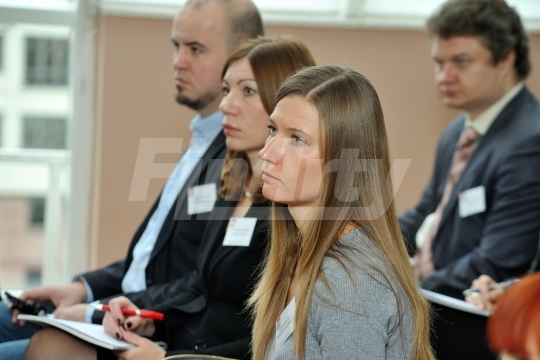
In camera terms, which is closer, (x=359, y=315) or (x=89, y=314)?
(x=359, y=315)

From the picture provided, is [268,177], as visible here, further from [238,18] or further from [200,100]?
[238,18]

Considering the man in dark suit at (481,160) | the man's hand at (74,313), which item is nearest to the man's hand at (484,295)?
the man in dark suit at (481,160)

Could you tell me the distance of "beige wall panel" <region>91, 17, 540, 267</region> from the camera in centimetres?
373

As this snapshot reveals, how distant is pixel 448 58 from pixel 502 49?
8.7 inches

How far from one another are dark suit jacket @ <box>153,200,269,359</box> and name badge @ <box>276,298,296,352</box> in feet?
1.18

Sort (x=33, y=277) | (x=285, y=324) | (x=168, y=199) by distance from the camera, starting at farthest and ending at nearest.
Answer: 1. (x=33, y=277)
2. (x=168, y=199)
3. (x=285, y=324)

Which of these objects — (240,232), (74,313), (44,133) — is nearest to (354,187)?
(240,232)

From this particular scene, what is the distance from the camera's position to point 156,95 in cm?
377

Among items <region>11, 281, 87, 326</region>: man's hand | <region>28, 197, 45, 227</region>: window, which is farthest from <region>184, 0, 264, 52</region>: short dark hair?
<region>28, 197, 45, 227</region>: window

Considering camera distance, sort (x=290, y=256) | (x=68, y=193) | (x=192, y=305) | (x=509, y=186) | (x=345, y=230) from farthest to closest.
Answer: (x=68, y=193), (x=509, y=186), (x=192, y=305), (x=290, y=256), (x=345, y=230)

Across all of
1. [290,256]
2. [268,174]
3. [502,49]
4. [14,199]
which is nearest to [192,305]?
[290,256]

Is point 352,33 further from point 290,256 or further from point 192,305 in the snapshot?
point 290,256

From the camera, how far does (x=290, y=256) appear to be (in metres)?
1.58

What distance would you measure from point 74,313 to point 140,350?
458mm
